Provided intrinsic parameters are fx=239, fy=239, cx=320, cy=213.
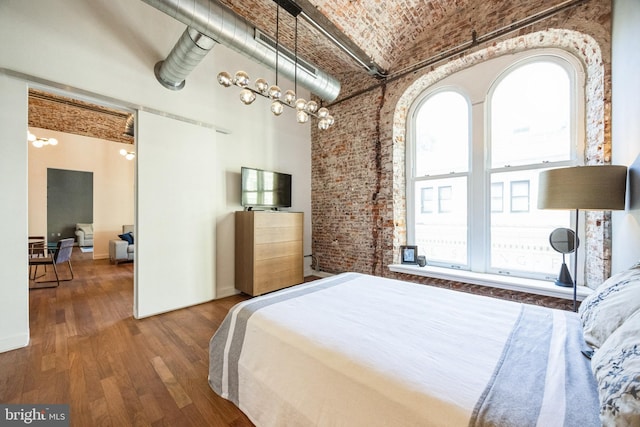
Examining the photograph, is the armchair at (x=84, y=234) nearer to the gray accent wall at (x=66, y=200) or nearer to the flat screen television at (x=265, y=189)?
the gray accent wall at (x=66, y=200)

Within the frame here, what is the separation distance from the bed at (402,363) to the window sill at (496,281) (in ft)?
3.93

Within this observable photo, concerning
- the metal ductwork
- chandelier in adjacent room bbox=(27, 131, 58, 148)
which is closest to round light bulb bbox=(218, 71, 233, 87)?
the metal ductwork

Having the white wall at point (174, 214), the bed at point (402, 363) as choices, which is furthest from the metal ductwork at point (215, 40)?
the bed at point (402, 363)

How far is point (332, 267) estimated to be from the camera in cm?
464

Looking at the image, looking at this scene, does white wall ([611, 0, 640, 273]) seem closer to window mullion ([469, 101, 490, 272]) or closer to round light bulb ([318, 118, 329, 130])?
window mullion ([469, 101, 490, 272])

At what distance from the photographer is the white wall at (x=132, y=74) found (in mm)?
2266

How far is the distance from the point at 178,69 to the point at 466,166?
394 centimetres

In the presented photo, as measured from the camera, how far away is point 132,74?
2.87 m

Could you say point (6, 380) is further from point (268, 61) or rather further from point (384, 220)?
point (384, 220)

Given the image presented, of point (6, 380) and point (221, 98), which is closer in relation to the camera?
point (6, 380)

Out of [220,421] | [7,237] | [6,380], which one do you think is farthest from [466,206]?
[7,237]

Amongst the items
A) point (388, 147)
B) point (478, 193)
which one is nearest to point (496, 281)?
point (478, 193)

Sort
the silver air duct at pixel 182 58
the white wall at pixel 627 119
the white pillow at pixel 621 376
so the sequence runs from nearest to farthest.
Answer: the white pillow at pixel 621 376 < the white wall at pixel 627 119 < the silver air duct at pixel 182 58

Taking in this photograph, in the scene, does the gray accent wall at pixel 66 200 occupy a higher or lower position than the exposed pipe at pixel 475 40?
lower
